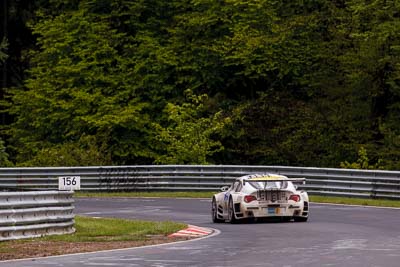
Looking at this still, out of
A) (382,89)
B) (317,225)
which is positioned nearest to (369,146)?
(382,89)

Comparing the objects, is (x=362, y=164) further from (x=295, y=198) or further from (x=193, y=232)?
(x=193, y=232)

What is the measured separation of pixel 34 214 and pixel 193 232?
3.35 m

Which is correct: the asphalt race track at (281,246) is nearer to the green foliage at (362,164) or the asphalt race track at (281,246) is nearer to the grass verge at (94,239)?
the grass verge at (94,239)

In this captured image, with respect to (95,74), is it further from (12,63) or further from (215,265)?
(215,265)

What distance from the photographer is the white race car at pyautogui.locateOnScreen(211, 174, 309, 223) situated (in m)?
26.2

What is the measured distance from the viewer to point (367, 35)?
153 ft

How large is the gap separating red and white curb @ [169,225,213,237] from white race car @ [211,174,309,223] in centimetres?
226

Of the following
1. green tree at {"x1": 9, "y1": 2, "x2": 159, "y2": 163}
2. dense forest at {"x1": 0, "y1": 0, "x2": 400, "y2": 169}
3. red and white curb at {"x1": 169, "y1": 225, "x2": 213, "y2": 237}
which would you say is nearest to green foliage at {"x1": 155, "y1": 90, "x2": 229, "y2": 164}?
dense forest at {"x1": 0, "y1": 0, "x2": 400, "y2": 169}

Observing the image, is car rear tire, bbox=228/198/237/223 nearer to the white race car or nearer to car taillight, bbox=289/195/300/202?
the white race car

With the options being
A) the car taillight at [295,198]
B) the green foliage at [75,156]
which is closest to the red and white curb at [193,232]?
the car taillight at [295,198]

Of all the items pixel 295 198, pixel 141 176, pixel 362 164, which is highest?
pixel 362 164

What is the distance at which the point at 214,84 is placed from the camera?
177ft

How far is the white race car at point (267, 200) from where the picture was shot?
26.2 m

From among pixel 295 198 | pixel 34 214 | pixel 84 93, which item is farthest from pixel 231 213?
pixel 84 93
